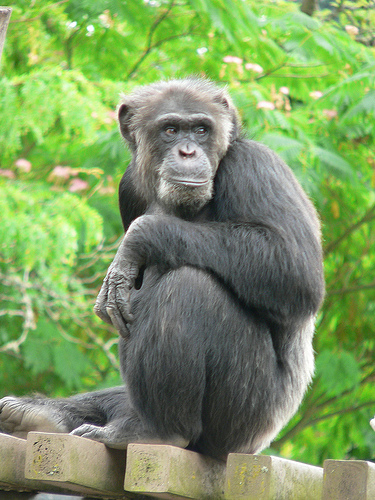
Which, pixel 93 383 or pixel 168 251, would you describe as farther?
pixel 93 383

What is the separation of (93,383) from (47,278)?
2.45m

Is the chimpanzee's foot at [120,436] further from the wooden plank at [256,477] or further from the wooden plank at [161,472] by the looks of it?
the wooden plank at [256,477]

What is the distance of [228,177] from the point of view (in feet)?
11.4

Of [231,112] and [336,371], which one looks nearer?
[231,112]

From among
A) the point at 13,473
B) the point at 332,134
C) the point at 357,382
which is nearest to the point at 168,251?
the point at 13,473

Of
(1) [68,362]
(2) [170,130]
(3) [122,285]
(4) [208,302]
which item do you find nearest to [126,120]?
(2) [170,130]

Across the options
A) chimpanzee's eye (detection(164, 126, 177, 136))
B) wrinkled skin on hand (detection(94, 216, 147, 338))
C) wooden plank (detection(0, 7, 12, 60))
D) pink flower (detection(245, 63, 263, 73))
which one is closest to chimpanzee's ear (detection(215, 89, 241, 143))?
chimpanzee's eye (detection(164, 126, 177, 136))

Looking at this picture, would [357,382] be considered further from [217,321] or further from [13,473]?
[13,473]

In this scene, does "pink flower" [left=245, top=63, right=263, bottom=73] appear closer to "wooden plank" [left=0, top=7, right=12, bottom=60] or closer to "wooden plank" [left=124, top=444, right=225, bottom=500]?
"wooden plank" [left=0, top=7, right=12, bottom=60]

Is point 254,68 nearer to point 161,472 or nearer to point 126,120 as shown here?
point 126,120

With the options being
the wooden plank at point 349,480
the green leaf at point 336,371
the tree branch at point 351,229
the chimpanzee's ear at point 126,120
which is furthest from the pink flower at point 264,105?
the wooden plank at point 349,480

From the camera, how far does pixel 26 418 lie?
3.38m

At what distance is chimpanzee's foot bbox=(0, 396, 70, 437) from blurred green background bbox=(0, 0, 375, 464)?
2.51 metres

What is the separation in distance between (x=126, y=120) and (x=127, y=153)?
2.51 m
